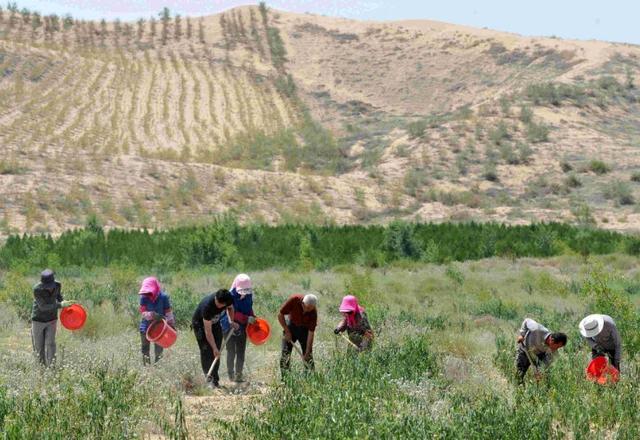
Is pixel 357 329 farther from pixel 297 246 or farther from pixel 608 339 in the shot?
pixel 297 246

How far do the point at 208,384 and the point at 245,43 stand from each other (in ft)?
212

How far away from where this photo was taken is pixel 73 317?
32.7 ft

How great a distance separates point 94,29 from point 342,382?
66.7 metres

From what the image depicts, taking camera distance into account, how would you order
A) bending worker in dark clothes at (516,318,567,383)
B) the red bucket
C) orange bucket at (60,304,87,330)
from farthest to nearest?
orange bucket at (60,304,87,330) < the red bucket < bending worker in dark clothes at (516,318,567,383)

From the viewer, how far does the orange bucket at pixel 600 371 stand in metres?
7.64

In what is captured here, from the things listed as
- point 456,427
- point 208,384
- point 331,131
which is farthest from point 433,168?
point 456,427

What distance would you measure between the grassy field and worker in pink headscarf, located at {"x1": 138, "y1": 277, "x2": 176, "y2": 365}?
247 millimetres

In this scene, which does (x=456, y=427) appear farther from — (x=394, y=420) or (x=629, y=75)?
(x=629, y=75)

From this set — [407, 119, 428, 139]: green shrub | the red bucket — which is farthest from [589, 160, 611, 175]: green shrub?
the red bucket

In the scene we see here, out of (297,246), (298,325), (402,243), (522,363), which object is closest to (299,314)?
(298,325)

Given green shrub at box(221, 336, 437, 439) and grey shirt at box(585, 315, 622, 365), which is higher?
grey shirt at box(585, 315, 622, 365)

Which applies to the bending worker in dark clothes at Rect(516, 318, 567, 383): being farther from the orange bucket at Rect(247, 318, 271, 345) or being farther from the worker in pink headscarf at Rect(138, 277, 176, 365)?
the worker in pink headscarf at Rect(138, 277, 176, 365)

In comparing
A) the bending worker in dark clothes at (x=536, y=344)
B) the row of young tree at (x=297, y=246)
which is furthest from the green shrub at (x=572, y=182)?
the bending worker in dark clothes at (x=536, y=344)

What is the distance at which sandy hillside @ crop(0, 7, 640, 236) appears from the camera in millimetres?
36000
